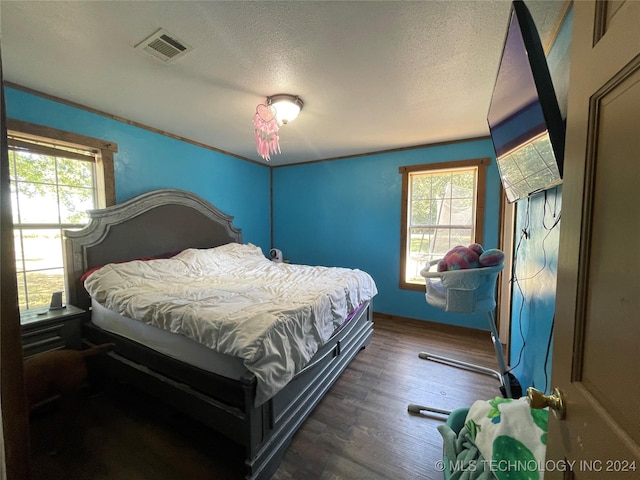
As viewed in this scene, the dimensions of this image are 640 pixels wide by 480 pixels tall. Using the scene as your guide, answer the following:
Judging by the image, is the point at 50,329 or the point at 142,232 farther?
the point at 142,232

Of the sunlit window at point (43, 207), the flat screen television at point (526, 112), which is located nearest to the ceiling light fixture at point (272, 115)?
the flat screen television at point (526, 112)

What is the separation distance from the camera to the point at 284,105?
2.05m

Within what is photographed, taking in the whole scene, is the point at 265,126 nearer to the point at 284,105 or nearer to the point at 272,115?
the point at 272,115

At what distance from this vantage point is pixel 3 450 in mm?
592

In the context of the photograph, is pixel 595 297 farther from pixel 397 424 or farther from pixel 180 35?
pixel 180 35

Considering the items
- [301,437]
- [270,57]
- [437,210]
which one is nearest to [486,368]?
[301,437]

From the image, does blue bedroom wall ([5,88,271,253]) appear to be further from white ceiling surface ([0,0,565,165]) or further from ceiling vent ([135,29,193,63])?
ceiling vent ([135,29,193,63])

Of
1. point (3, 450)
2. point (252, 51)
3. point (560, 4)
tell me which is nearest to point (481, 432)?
point (3, 450)

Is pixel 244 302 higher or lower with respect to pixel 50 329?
higher

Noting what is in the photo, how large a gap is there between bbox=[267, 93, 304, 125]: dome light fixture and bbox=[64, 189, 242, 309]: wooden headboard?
1624mm

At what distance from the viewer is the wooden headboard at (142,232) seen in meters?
2.20

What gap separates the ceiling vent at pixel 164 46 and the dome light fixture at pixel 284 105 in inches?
26.4

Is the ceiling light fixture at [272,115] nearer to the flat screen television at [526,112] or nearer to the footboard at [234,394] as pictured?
the flat screen television at [526,112]

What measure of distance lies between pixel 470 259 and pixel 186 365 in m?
1.89
